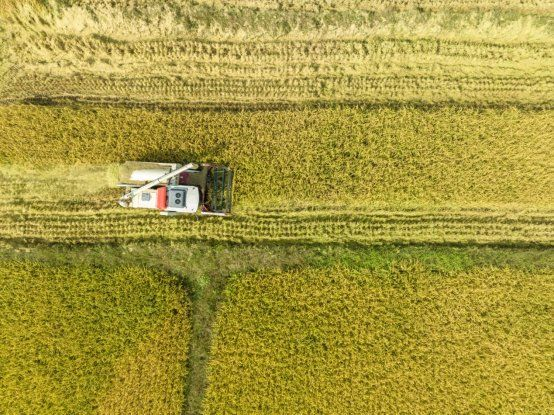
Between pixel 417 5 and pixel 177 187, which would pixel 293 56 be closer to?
pixel 417 5

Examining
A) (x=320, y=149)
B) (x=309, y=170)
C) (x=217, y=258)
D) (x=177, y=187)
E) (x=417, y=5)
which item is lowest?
(x=217, y=258)

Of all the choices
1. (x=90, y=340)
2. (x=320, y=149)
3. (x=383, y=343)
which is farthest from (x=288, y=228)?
(x=90, y=340)

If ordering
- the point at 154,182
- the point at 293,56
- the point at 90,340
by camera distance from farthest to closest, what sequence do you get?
the point at 293,56 < the point at 90,340 < the point at 154,182

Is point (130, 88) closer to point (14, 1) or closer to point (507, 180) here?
point (14, 1)

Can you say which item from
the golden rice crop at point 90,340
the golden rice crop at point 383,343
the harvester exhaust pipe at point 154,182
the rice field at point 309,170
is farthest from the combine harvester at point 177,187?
the golden rice crop at point 383,343

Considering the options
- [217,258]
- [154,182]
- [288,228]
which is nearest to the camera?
[154,182]

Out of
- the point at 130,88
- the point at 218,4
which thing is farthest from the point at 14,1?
the point at 218,4

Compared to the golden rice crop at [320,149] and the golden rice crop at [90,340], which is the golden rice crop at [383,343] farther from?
the golden rice crop at [320,149]
